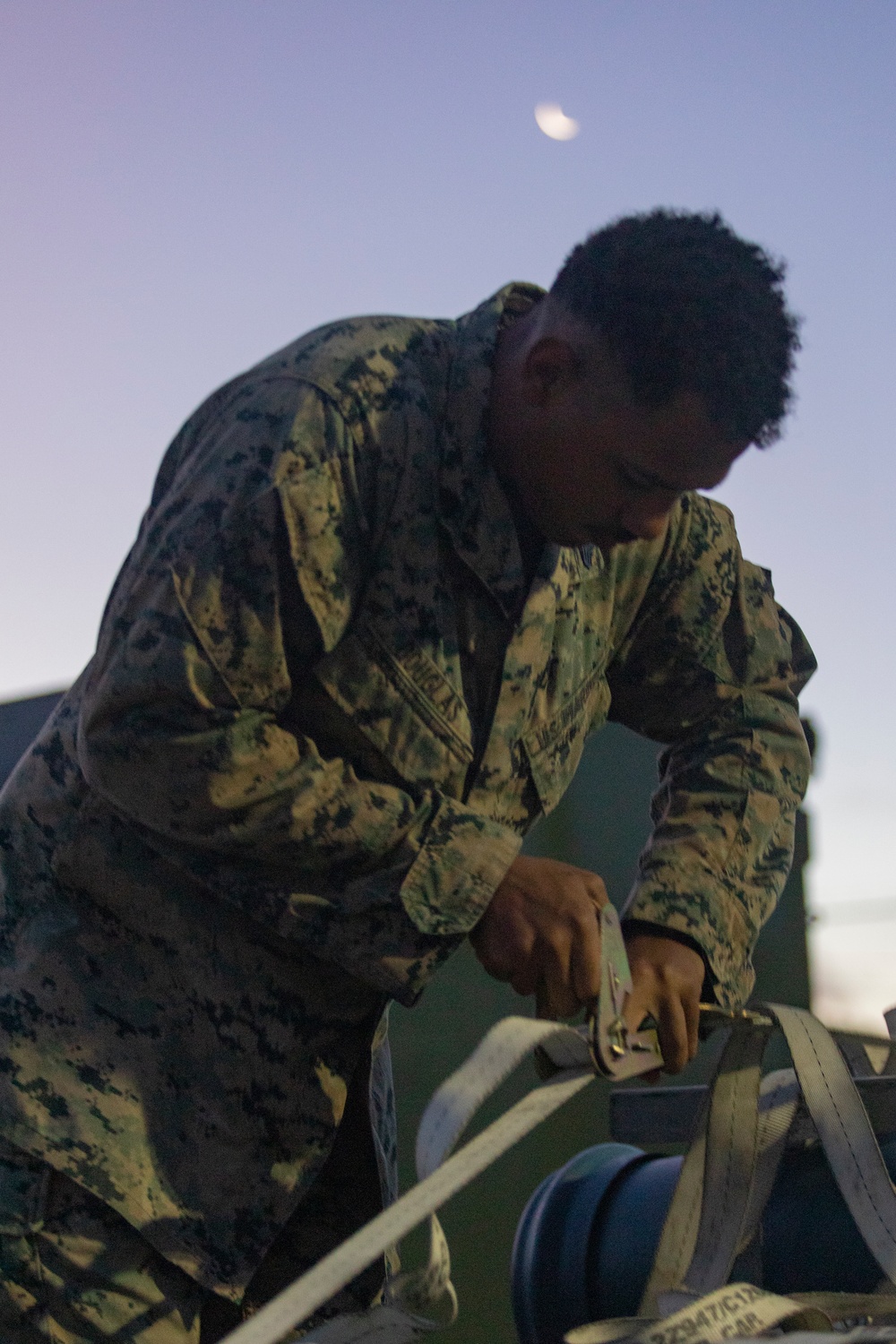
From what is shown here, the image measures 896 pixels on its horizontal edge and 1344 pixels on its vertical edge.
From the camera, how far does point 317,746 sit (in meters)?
1.41

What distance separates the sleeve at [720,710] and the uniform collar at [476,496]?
305 millimetres

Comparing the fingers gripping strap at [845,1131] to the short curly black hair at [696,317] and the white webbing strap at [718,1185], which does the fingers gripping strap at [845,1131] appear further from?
the short curly black hair at [696,317]

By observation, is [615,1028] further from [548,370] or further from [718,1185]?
[548,370]

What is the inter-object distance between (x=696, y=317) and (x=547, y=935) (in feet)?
2.02

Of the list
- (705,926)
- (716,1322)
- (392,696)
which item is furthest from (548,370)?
(716,1322)

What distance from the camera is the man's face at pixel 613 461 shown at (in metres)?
1.37

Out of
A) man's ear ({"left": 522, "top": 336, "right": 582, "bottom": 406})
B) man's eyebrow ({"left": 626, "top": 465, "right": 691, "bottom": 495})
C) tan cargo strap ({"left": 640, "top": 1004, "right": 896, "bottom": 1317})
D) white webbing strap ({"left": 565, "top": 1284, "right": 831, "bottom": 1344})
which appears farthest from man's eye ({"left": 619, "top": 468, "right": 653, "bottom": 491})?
white webbing strap ({"left": 565, "top": 1284, "right": 831, "bottom": 1344})

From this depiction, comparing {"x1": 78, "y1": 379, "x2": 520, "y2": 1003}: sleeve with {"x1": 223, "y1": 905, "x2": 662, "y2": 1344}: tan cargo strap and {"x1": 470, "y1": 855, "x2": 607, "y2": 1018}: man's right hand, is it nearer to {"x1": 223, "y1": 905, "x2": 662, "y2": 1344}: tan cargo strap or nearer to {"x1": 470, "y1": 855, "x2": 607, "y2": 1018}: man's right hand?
{"x1": 470, "y1": 855, "x2": 607, "y2": 1018}: man's right hand

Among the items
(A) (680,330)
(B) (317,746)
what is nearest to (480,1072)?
(B) (317,746)

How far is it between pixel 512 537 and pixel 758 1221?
0.68 metres

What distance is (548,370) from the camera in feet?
4.66

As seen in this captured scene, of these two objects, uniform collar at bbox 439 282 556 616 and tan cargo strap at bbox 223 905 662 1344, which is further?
uniform collar at bbox 439 282 556 616

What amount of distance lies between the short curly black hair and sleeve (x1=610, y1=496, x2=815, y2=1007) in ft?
0.88

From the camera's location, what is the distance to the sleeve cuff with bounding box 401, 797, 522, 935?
4.06ft
